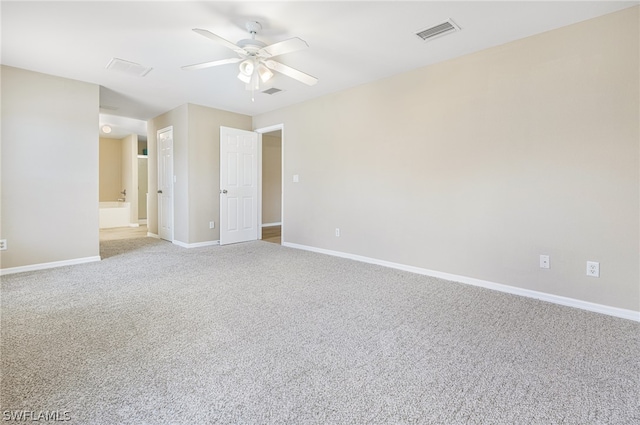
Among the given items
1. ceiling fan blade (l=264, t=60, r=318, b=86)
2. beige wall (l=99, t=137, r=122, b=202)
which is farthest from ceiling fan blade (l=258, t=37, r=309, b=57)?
beige wall (l=99, t=137, r=122, b=202)

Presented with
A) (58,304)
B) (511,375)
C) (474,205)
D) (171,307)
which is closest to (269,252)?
(171,307)

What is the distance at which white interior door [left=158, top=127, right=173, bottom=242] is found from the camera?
5473mm

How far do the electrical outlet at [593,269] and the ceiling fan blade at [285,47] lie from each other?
9.62 ft

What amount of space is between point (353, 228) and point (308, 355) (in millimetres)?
2644

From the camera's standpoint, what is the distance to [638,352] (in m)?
1.86

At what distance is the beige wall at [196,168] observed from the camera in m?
5.02

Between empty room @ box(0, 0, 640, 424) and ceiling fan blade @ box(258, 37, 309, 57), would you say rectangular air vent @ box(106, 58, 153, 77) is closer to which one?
empty room @ box(0, 0, 640, 424)

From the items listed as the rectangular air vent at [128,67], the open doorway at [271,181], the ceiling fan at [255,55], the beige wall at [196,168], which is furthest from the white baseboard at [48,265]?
the open doorway at [271,181]

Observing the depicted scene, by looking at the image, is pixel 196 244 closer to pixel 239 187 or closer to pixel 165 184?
pixel 239 187

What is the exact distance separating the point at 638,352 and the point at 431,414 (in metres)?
1.59

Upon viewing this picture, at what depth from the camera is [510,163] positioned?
2.89 meters

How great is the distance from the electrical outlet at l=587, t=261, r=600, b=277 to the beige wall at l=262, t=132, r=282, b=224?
21.3 ft

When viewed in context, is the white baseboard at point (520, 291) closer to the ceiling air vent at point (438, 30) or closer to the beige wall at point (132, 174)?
the ceiling air vent at point (438, 30)

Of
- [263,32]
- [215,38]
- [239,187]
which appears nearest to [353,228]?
[239,187]
